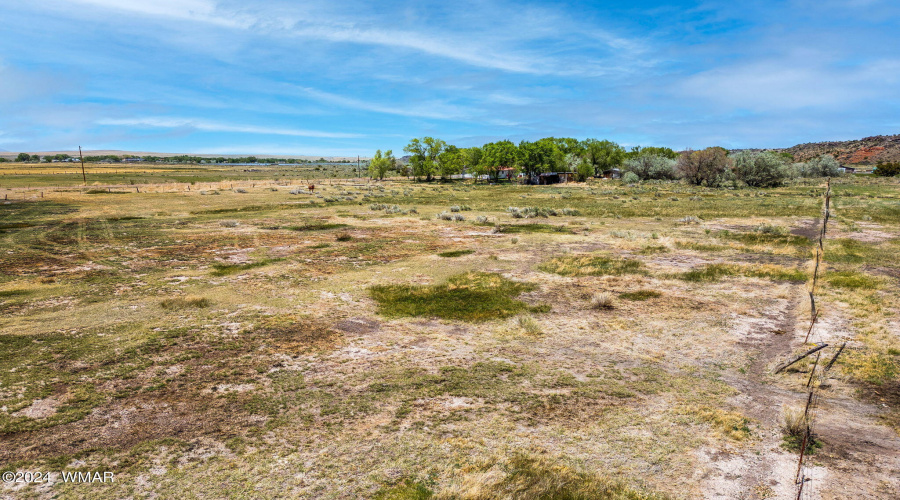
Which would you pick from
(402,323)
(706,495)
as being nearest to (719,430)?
(706,495)

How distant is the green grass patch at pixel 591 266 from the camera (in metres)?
18.2

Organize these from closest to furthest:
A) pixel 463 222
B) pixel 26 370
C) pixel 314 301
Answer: pixel 26 370 → pixel 314 301 → pixel 463 222

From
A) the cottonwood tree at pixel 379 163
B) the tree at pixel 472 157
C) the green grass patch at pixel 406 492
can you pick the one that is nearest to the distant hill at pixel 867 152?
the tree at pixel 472 157

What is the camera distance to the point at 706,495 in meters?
5.73

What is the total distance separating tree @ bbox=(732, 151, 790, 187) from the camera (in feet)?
240

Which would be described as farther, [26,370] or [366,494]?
[26,370]

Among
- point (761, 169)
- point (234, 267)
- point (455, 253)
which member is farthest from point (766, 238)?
point (761, 169)

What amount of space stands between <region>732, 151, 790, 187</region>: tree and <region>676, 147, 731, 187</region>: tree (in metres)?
A: 2.29

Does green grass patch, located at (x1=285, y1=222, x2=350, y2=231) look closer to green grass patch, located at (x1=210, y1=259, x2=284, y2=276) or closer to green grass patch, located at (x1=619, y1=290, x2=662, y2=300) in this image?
green grass patch, located at (x1=210, y1=259, x2=284, y2=276)

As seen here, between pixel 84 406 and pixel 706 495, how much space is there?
9.89 meters

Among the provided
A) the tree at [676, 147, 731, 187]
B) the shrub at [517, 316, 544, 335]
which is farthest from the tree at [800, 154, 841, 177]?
the shrub at [517, 316, 544, 335]

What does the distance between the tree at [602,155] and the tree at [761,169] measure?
47.7 metres

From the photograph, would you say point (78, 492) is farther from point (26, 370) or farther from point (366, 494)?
point (26, 370)

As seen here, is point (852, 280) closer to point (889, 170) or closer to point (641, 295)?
point (641, 295)
